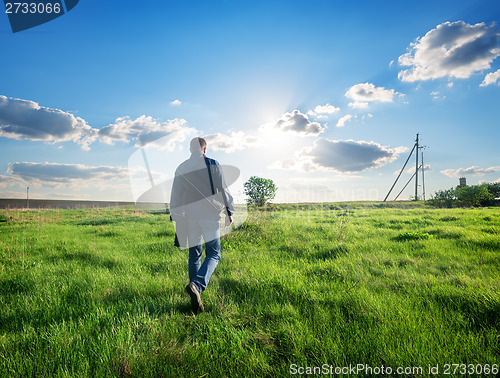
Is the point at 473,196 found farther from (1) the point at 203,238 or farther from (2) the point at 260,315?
(1) the point at 203,238

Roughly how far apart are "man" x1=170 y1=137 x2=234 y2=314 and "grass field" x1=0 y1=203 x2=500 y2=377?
0.63 meters

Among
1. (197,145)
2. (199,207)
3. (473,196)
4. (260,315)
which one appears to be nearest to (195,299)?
(260,315)

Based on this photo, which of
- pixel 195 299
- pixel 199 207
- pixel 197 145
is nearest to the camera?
pixel 195 299

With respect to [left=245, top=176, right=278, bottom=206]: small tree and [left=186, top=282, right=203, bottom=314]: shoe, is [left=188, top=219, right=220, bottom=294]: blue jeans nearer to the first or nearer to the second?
[left=186, top=282, right=203, bottom=314]: shoe

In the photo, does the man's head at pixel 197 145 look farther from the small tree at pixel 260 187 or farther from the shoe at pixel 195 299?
the small tree at pixel 260 187

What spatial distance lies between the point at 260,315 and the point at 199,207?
177cm

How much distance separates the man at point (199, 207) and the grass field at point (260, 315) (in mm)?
632

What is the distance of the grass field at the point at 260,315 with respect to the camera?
2236mm

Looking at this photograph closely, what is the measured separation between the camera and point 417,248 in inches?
236

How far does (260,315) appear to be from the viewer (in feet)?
10.2

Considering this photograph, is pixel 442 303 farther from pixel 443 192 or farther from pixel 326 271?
pixel 443 192

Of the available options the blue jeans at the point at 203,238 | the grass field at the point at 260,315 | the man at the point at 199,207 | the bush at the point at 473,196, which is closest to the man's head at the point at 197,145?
the man at the point at 199,207

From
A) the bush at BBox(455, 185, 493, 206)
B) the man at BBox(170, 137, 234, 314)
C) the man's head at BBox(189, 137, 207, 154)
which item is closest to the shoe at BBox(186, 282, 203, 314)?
the man at BBox(170, 137, 234, 314)

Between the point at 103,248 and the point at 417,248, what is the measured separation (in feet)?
29.5
